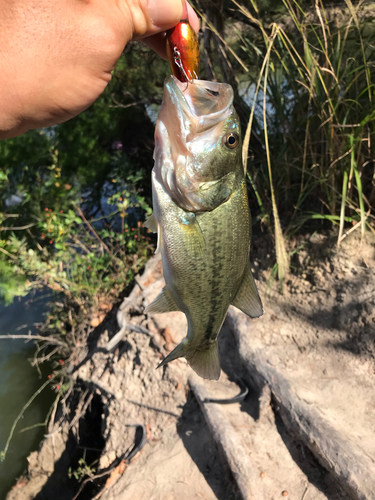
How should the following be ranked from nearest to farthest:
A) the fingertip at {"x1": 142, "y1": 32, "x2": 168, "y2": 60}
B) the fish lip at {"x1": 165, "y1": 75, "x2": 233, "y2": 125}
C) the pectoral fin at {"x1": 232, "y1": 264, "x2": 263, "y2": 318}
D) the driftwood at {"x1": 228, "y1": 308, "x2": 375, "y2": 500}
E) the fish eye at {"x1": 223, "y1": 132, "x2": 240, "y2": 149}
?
the fish lip at {"x1": 165, "y1": 75, "x2": 233, "y2": 125}, the fish eye at {"x1": 223, "y1": 132, "x2": 240, "y2": 149}, the pectoral fin at {"x1": 232, "y1": 264, "x2": 263, "y2": 318}, the fingertip at {"x1": 142, "y1": 32, "x2": 168, "y2": 60}, the driftwood at {"x1": 228, "y1": 308, "x2": 375, "y2": 500}

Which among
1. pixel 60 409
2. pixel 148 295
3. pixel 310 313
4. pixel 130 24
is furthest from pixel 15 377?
pixel 130 24

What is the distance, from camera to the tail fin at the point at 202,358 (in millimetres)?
1423

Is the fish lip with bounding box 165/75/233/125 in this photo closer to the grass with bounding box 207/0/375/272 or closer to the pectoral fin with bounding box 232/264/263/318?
the pectoral fin with bounding box 232/264/263/318

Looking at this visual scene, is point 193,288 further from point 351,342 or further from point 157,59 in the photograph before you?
point 157,59

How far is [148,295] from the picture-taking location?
3.74m

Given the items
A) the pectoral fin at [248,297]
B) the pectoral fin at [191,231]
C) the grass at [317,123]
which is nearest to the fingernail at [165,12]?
the pectoral fin at [191,231]

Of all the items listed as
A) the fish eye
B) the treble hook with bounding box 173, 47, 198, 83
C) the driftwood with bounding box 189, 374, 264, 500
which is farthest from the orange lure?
the driftwood with bounding box 189, 374, 264, 500

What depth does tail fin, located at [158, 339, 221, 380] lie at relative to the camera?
1.42 meters

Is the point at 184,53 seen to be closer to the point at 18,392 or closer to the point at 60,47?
the point at 60,47

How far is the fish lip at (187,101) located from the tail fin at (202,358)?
35.2 inches

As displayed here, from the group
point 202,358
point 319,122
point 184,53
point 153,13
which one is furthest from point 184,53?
point 319,122

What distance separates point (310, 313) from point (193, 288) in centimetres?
205

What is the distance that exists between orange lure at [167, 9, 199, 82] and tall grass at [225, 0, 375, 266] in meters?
1.29

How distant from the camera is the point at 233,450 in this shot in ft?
7.49
